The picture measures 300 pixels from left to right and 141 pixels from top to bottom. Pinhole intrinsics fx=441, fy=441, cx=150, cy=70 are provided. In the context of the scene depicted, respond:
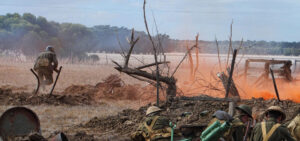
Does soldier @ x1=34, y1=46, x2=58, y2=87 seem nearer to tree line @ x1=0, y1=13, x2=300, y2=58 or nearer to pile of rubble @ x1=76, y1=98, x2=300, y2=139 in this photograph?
pile of rubble @ x1=76, y1=98, x2=300, y2=139

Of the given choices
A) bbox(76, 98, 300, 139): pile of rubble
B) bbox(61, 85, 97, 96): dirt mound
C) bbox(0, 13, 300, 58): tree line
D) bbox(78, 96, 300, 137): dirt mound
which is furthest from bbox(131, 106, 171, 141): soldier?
bbox(0, 13, 300, 58): tree line

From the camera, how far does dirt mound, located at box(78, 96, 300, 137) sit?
10555mm

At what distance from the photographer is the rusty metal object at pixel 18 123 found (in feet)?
25.8

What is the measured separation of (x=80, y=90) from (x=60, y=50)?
117 feet

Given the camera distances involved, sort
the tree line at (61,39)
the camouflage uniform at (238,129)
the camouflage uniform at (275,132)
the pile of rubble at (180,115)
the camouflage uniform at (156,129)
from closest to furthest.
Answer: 1. the camouflage uniform at (275,132)
2. the camouflage uniform at (156,129)
3. the camouflage uniform at (238,129)
4. the pile of rubble at (180,115)
5. the tree line at (61,39)

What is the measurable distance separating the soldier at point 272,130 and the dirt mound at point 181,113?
4.13 metres

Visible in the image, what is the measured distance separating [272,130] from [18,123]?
15.0ft

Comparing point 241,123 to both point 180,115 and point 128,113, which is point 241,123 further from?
point 128,113

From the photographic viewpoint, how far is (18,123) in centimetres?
801

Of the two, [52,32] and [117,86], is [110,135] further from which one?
[52,32]

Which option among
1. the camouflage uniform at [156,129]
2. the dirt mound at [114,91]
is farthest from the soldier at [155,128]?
the dirt mound at [114,91]

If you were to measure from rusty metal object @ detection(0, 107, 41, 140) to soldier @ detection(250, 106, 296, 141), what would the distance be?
13.6ft

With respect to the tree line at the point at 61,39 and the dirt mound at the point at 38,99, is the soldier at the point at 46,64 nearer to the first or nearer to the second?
the dirt mound at the point at 38,99

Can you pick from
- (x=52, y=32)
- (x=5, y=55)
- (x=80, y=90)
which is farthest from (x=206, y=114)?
(x=52, y=32)
